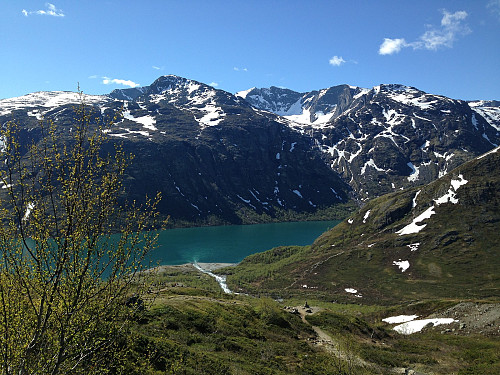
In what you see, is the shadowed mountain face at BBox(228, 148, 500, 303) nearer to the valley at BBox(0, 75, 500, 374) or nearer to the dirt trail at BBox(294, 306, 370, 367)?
the valley at BBox(0, 75, 500, 374)

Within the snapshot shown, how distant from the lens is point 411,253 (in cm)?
13862

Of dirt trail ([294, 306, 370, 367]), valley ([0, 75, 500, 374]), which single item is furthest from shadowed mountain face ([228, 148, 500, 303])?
dirt trail ([294, 306, 370, 367])

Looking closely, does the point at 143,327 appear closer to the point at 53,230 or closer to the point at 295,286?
the point at 53,230

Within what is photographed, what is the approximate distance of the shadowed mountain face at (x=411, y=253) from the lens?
11894 cm

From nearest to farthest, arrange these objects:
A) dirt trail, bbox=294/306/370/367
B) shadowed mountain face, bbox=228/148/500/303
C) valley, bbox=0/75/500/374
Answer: valley, bbox=0/75/500/374 < dirt trail, bbox=294/306/370/367 < shadowed mountain face, bbox=228/148/500/303

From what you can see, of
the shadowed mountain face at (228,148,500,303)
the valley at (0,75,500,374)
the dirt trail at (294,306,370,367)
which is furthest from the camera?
the shadowed mountain face at (228,148,500,303)

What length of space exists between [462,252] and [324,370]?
130950 millimetres

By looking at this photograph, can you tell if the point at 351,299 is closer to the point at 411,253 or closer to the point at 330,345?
the point at 411,253

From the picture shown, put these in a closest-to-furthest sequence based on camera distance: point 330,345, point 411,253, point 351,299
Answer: point 330,345 → point 351,299 → point 411,253

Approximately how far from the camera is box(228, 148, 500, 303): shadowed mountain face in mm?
118938

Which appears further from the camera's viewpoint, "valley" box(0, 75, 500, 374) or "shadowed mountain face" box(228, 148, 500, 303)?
"shadowed mountain face" box(228, 148, 500, 303)

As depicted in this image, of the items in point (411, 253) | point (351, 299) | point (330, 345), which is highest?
point (330, 345)

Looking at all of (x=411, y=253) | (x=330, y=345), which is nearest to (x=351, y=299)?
(x=411, y=253)

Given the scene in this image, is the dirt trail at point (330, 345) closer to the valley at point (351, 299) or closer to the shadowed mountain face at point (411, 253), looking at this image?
the valley at point (351, 299)
